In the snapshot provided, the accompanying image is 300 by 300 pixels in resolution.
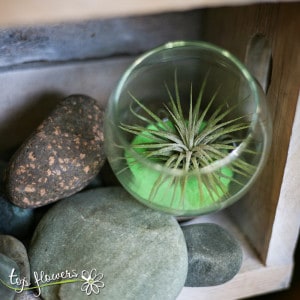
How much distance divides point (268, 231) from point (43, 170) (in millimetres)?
253

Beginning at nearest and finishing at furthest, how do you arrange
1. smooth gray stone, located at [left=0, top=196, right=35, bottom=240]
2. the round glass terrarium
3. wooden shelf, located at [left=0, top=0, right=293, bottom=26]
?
1. wooden shelf, located at [left=0, top=0, right=293, bottom=26]
2. the round glass terrarium
3. smooth gray stone, located at [left=0, top=196, right=35, bottom=240]

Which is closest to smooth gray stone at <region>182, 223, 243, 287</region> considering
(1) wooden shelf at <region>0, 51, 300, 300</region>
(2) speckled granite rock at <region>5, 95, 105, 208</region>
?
(1) wooden shelf at <region>0, 51, 300, 300</region>

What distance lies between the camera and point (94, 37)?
0.62 m

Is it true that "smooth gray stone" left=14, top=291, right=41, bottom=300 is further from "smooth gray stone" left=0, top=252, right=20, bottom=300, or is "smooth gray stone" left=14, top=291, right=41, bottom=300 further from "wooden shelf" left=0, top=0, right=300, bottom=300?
"wooden shelf" left=0, top=0, right=300, bottom=300

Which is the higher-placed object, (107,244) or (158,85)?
(158,85)

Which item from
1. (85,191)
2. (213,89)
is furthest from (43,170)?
(213,89)

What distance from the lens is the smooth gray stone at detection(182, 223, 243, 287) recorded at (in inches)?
20.8

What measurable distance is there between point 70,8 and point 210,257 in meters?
0.30

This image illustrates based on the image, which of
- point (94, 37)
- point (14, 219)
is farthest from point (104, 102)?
point (14, 219)

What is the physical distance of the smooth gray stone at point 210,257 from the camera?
53 cm

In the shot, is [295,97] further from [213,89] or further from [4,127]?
[4,127]

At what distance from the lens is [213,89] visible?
531 mm

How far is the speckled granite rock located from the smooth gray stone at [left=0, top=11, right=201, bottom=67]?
0.10 meters

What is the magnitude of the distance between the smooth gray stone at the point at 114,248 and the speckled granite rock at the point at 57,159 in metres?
0.03
